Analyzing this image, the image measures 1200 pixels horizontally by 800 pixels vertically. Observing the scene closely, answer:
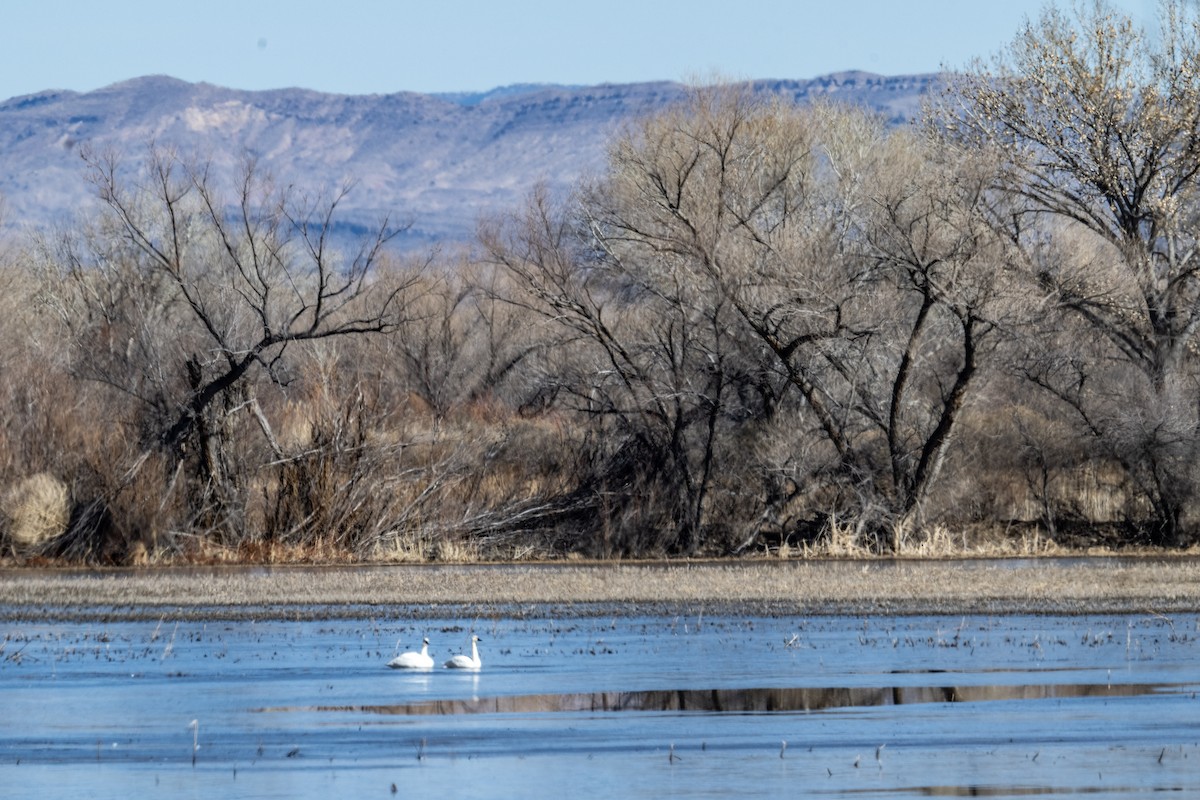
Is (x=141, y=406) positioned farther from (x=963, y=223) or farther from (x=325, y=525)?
(x=963, y=223)

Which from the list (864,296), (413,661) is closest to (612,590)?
(413,661)

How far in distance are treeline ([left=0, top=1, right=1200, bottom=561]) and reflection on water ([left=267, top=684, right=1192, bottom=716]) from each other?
15809mm

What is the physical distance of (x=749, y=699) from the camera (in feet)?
49.8

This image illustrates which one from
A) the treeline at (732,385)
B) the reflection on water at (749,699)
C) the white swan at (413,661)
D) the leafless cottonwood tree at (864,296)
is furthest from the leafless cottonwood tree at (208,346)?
the reflection on water at (749,699)

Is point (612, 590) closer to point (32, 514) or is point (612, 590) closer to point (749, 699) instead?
point (749, 699)

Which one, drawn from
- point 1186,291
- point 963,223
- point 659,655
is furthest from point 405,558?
point 1186,291

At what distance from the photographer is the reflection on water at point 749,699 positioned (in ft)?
48.2

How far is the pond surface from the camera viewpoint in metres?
11.6

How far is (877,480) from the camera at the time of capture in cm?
3312

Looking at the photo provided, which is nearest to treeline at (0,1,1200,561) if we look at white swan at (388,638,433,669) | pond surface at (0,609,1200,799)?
pond surface at (0,609,1200,799)

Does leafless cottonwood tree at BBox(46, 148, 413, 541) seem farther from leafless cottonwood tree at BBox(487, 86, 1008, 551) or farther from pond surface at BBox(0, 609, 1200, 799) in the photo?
pond surface at BBox(0, 609, 1200, 799)

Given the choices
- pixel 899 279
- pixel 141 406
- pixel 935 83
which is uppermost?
pixel 935 83

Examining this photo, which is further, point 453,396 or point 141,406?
point 453,396

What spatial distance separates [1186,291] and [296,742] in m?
27.5
